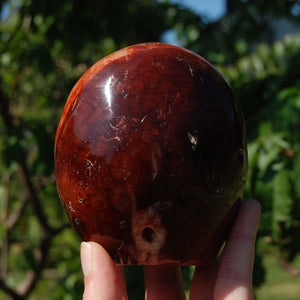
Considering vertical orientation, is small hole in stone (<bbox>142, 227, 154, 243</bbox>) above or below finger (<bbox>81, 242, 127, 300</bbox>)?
above

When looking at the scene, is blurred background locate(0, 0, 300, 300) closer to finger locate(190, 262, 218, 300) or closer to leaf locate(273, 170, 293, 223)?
leaf locate(273, 170, 293, 223)

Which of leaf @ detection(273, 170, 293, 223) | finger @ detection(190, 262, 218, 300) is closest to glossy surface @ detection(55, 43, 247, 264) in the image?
finger @ detection(190, 262, 218, 300)

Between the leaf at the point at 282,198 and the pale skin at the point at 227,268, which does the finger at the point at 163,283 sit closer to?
the pale skin at the point at 227,268

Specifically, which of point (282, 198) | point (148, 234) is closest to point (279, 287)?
point (282, 198)

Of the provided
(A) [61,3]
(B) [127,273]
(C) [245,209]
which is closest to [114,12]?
(A) [61,3]

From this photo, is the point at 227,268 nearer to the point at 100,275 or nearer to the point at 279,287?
the point at 100,275

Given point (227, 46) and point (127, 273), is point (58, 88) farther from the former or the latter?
point (127, 273)

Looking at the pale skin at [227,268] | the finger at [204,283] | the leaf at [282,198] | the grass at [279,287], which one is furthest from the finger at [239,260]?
the grass at [279,287]
